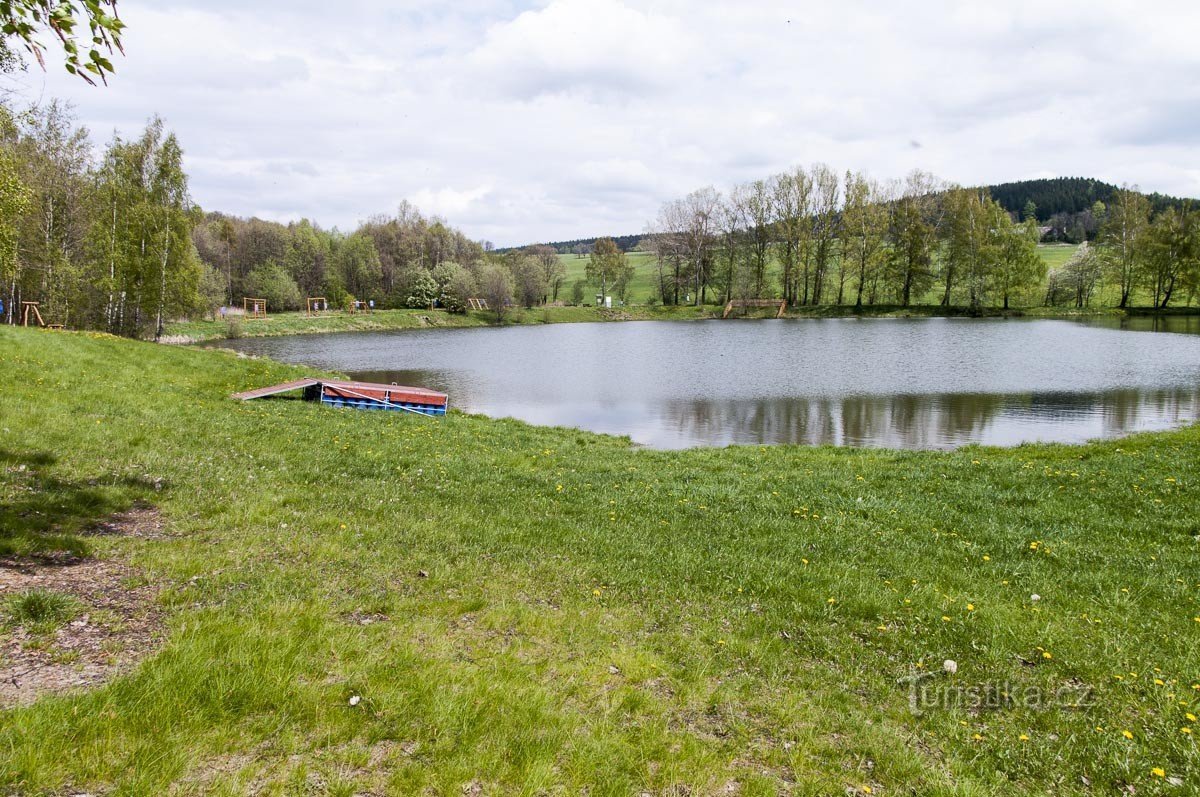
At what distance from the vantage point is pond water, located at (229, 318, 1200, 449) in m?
22.1

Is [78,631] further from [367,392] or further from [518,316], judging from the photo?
[518,316]

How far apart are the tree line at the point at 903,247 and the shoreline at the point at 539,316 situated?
2725mm

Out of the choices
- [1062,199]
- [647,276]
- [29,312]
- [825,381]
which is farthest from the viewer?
[1062,199]

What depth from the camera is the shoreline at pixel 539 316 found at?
6888 cm

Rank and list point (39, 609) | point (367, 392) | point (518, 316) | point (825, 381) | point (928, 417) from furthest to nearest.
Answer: point (518, 316) → point (825, 381) → point (928, 417) → point (367, 392) → point (39, 609)

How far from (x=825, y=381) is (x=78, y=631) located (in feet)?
104

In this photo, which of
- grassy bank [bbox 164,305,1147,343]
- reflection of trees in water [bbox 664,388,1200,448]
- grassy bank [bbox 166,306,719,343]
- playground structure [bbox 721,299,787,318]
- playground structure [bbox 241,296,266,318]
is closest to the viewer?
reflection of trees in water [bbox 664,388,1200,448]

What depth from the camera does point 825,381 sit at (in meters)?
32.1

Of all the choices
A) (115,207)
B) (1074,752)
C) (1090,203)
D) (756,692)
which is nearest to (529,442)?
(756,692)

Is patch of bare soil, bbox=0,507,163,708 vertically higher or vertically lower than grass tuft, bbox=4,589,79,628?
lower

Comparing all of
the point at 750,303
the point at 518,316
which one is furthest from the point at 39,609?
the point at 750,303

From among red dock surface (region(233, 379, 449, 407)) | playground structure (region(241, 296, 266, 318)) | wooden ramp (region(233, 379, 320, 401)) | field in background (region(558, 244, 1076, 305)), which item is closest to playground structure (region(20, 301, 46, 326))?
red dock surface (region(233, 379, 449, 407))

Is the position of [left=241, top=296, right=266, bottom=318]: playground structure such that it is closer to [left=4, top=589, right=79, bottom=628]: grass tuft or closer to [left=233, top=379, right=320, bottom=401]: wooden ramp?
[left=233, top=379, right=320, bottom=401]: wooden ramp

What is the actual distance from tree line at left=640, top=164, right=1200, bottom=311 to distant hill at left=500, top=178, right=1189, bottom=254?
50999mm
